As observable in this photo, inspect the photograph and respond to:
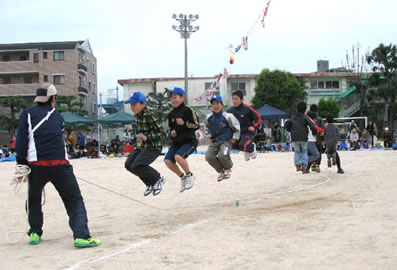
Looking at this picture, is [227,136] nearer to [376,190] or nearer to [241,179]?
[376,190]

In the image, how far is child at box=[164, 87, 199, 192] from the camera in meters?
8.14

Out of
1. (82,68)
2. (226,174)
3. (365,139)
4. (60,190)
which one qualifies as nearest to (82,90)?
(82,68)

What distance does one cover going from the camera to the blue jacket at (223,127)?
916 centimetres

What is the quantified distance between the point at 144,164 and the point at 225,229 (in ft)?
6.64

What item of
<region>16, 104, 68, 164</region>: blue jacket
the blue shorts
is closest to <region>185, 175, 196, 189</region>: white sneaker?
the blue shorts

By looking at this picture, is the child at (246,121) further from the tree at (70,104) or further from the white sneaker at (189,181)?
the tree at (70,104)

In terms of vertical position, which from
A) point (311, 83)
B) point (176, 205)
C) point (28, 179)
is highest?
point (311, 83)

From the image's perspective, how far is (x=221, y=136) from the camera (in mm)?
9281

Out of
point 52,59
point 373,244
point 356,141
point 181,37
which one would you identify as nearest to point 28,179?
point 373,244

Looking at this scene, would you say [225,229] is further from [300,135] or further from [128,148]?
[128,148]

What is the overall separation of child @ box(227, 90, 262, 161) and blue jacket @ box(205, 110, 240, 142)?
1.77 ft

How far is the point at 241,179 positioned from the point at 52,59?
1840 inches

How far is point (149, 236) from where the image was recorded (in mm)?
5965

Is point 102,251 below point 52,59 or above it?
below
